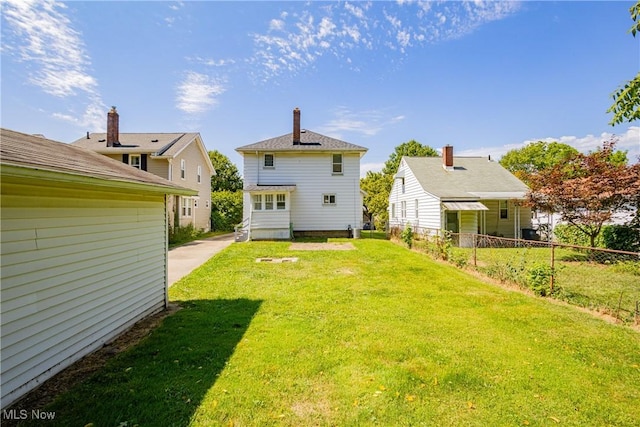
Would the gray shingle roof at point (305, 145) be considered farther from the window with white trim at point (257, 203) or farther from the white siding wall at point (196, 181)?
the white siding wall at point (196, 181)

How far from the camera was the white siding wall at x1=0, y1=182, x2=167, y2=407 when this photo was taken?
290 cm

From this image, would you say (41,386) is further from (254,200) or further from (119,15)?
(254,200)

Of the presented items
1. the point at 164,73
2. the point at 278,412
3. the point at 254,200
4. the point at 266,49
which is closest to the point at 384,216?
the point at 254,200

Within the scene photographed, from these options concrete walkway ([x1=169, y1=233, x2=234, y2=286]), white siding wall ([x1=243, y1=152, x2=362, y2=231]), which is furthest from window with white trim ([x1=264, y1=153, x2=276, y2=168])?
concrete walkway ([x1=169, y1=233, x2=234, y2=286])

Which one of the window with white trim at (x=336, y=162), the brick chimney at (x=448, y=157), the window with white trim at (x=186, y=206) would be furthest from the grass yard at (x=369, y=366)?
the brick chimney at (x=448, y=157)

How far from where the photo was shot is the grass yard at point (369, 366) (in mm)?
2855

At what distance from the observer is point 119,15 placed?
7.34m

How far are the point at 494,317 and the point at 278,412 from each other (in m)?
4.67

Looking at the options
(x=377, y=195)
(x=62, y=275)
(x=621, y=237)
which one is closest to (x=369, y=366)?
(x=62, y=275)

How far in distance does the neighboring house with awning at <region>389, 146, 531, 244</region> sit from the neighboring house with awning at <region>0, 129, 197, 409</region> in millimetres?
13837

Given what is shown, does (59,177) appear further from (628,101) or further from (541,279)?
(541,279)

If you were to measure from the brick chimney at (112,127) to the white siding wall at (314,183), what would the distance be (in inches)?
380

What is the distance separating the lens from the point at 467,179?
19.2 metres

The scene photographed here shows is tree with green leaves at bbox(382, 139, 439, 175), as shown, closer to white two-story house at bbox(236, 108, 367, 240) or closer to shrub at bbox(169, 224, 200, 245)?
white two-story house at bbox(236, 108, 367, 240)
